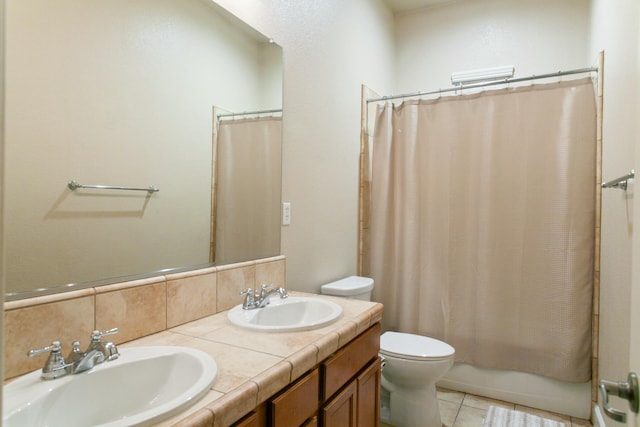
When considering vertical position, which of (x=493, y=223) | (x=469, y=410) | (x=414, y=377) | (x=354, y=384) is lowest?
(x=469, y=410)

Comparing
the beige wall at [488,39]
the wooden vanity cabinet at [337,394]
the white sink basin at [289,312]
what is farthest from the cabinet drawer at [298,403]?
the beige wall at [488,39]

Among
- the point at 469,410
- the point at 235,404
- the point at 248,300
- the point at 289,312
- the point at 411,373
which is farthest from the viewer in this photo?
the point at 469,410

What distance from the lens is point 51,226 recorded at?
3.28 ft

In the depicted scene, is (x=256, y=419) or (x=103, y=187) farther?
(x=103, y=187)

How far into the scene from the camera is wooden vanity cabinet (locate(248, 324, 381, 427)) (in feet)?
3.27

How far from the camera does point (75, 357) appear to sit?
35.9 inches

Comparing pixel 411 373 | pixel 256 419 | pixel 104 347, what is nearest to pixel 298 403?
pixel 256 419

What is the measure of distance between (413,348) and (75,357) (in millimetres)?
1713

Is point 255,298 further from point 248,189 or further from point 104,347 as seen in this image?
point 104,347

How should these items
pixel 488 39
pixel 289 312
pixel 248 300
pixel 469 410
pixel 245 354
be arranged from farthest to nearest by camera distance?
pixel 488 39, pixel 469 410, pixel 289 312, pixel 248 300, pixel 245 354

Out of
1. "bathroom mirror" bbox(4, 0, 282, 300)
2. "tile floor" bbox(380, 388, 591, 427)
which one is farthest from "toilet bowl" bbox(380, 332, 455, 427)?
"bathroom mirror" bbox(4, 0, 282, 300)

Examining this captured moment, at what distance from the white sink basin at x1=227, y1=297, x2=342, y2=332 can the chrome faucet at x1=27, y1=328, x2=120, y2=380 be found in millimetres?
451

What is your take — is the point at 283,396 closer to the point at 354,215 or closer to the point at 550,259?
the point at 354,215

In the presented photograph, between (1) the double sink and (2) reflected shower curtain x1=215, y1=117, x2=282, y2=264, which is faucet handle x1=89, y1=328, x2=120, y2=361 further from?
(2) reflected shower curtain x1=215, y1=117, x2=282, y2=264
